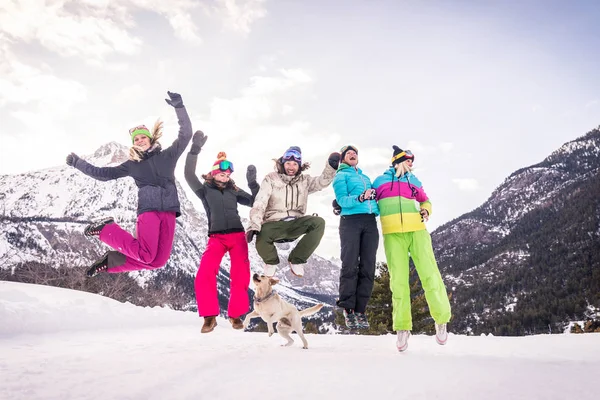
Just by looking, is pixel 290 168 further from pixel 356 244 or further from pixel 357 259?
pixel 357 259

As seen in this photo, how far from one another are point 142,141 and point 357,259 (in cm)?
337

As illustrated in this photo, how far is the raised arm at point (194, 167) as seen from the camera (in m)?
5.72

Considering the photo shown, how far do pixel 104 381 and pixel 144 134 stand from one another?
3.72 metres

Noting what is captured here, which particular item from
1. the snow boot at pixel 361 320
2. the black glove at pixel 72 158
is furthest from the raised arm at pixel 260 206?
the black glove at pixel 72 158

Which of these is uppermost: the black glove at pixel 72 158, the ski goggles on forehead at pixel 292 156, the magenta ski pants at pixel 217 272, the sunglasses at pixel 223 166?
the ski goggles on forehead at pixel 292 156

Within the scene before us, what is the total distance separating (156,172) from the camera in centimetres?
530

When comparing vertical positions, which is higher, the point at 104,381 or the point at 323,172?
the point at 323,172

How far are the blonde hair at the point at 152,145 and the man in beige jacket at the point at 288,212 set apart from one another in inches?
63.9

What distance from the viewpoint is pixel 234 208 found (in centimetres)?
570

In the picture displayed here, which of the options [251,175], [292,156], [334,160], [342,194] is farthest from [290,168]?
[251,175]

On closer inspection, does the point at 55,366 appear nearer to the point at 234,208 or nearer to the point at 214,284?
the point at 214,284

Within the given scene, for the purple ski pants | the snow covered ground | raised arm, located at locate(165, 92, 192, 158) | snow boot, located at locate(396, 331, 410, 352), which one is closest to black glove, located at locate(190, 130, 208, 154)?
raised arm, located at locate(165, 92, 192, 158)

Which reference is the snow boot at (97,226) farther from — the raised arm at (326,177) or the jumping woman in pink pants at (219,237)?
the raised arm at (326,177)

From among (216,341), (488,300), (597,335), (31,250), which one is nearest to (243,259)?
(216,341)
